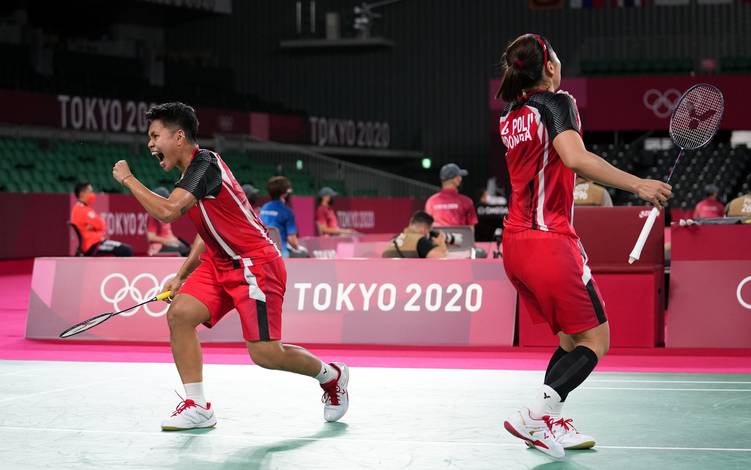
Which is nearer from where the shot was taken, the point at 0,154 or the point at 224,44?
the point at 0,154

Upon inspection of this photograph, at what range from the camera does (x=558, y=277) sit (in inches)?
178

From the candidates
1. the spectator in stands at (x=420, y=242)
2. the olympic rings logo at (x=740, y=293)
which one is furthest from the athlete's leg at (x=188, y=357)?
the spectator in stands at (x=420, y=242)

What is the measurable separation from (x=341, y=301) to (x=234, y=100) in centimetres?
2275

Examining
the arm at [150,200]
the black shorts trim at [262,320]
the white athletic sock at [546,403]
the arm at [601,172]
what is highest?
the arm at [601,172]

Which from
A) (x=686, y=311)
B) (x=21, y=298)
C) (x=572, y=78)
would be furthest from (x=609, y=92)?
(x=686, y=311)

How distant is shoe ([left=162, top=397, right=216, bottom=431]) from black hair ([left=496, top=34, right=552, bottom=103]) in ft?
7.40

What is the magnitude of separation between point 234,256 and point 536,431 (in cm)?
173

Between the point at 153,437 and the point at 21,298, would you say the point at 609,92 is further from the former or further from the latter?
the point at 153,437

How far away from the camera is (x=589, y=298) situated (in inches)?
180

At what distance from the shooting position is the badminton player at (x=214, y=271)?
5.21m

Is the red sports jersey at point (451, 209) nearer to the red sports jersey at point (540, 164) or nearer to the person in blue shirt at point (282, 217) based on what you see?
the person in blue shirt at point (282, 217)

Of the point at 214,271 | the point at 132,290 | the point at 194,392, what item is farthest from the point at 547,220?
the point at 132,290

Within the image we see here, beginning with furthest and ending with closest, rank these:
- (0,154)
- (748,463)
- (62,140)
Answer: (62,140) → (0,154) → (748,463)

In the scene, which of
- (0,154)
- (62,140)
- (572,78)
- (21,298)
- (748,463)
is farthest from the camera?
(572,78)
